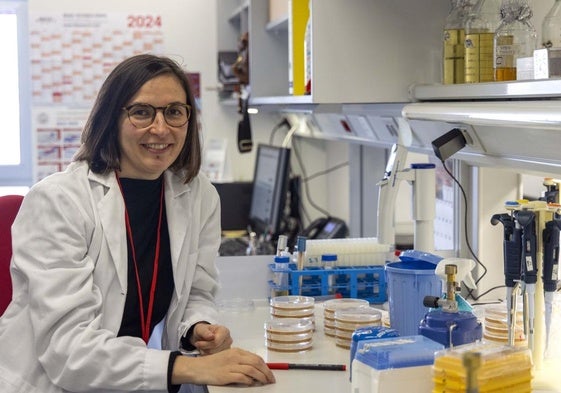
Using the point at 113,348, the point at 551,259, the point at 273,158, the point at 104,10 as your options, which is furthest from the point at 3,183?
the point at 551,259

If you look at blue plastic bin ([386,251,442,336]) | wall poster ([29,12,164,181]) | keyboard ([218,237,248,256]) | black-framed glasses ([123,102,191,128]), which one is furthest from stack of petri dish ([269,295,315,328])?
wall poster ([29,12,164,181])

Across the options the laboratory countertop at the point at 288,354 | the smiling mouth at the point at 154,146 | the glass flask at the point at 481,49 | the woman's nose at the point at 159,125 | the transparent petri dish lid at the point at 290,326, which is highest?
the glass flask at the point at 481,49

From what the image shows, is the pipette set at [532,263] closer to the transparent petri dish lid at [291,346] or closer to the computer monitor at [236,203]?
the transparent petri dish lid at [291,346]

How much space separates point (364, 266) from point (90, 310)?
2.68ft

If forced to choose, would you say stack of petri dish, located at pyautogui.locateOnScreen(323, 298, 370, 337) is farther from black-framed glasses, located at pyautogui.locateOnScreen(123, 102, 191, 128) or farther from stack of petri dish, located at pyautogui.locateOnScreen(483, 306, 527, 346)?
black-framed glasses, located at pyautogui.locateOnScreen(123, 102, 191, 128)

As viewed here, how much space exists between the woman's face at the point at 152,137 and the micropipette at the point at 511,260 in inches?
28.4

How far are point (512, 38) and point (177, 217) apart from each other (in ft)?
2.68

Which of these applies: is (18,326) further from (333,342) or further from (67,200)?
(333,342)

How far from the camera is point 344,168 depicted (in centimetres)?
421

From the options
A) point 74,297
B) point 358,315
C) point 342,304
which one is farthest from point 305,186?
point 74,297

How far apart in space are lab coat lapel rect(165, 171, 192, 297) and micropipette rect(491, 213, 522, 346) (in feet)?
2.34

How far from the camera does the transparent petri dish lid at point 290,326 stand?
1.86m

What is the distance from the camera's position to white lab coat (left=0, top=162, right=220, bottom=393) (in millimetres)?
1676

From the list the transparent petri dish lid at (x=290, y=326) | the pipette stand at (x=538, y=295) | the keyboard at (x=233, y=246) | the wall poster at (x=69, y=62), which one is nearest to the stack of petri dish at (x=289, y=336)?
the transparent petri dish lid at (x=290, y=326)
